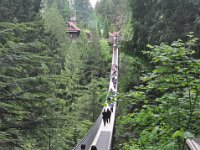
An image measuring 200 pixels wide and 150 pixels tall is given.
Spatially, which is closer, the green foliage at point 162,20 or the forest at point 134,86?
the forest at point 134,86

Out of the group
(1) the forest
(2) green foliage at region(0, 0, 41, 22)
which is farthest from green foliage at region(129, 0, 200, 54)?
(2) green foliage at region(0, 0, 41, 22)

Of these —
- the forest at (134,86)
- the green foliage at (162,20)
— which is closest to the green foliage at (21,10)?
the forest at (134,86)

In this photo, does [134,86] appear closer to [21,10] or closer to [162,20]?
[162,20]

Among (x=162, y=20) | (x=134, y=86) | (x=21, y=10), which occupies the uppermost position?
(x=21, y=10)

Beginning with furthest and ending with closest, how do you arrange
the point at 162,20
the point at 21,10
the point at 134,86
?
the point at 21,10 < the point at 162,20 < the point at 134,86

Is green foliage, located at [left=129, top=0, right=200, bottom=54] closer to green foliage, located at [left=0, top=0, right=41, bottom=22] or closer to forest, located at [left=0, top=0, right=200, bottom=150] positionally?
forest, located at [left=0, top=0, right=200, bottom=150]

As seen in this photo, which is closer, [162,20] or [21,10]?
[162,20]

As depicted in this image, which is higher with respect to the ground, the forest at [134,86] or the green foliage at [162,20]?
the green foliage at [162,20]

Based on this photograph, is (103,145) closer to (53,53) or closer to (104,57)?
(53,53)

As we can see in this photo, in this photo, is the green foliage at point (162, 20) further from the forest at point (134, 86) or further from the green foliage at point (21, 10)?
the green foliage at point (21, 10)

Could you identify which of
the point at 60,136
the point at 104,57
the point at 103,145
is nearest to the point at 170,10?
the point at 103,145

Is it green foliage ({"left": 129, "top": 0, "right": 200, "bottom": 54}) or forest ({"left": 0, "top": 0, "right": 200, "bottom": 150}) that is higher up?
green foliage ({"left": 129, "top": 0, "right": 200, "bottom": 54})

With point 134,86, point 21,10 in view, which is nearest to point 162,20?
point 134,86

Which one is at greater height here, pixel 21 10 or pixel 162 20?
pixel 21 10
